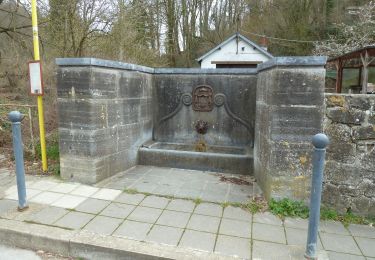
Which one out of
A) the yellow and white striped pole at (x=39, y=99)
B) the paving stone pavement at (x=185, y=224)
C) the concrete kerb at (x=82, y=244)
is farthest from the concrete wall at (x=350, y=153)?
the yellow and white striped pole at (x=39, y=99)

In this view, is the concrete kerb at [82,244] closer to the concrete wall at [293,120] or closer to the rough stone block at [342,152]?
the concrete wall at [293,120]

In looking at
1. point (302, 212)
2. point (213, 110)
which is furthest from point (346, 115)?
point (213, 110)

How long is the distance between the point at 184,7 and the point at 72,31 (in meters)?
14.5

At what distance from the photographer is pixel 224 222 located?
10.4ft

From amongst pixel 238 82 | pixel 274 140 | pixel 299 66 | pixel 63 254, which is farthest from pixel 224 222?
pixel 238 82

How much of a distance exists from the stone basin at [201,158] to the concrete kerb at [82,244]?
2320mm

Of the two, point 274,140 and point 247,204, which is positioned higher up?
point 274,140

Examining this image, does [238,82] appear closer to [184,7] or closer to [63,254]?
[63,254]

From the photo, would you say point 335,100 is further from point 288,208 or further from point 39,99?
point 39,99

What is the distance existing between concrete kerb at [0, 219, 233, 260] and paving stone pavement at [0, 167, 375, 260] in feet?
0.26

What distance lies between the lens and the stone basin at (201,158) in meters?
4.79

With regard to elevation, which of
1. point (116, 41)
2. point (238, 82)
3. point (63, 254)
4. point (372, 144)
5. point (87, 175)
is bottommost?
point (63, 254)

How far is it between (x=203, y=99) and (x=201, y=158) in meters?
1.25

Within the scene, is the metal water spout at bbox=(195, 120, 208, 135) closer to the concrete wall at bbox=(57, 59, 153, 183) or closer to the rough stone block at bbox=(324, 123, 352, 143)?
the concrete wall at bbox=(57, 59, 153, 183)
